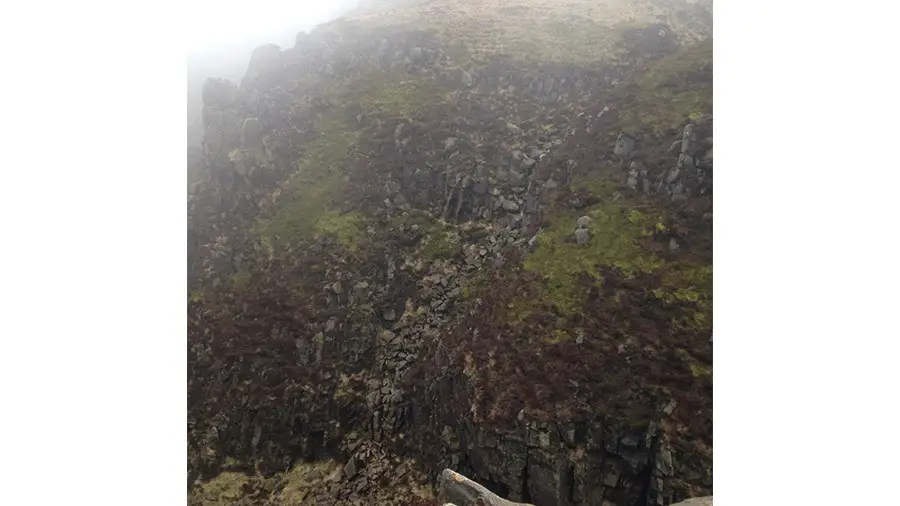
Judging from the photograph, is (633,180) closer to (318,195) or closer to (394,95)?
(318,195)

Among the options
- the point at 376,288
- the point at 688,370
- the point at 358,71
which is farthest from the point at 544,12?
the point at 688,370

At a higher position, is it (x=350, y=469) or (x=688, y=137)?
(x=688, y=137)

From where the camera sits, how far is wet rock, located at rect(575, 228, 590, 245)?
630 inches

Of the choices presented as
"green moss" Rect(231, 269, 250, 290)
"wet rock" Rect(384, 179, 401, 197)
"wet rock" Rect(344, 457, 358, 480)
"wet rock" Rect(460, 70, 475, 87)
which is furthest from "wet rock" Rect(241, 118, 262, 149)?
"wet rock" Rect(344, 457, 358, 480)

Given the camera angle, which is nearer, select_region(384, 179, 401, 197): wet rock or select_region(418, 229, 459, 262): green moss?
select_region(418, 229, 459, 262): green moss

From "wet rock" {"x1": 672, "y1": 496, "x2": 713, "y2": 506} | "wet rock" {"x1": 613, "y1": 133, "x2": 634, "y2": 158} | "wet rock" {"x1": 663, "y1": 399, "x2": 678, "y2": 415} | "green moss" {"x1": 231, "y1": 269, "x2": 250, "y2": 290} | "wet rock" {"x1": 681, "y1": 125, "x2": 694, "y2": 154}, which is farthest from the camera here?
"green moss" {"x1": 231, "y1": 269, "x2": 250, "y2": 290}

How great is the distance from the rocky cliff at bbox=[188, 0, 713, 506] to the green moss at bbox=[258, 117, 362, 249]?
0.45 feet

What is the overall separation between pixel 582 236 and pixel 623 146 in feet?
18.9

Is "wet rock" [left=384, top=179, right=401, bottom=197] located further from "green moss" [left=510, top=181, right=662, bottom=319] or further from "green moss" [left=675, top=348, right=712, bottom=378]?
"green moss" [left=675, top=348, right=712, bottom=378]

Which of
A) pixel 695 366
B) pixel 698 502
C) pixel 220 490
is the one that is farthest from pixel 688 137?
pixel 220 490

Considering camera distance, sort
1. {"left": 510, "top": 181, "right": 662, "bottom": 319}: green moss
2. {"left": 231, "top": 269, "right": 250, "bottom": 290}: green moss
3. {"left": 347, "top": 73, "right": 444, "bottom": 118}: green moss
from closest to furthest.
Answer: {"left": 510, "top": 181, "right": 662, "bottom": 319}: green moss < {"left": 231, "top": 269, "right": 250, "bottom": 290}: green moss < {"left": 347, "top": 73, "right": 444, "bottom": 118}: green moss

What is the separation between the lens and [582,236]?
632 inches

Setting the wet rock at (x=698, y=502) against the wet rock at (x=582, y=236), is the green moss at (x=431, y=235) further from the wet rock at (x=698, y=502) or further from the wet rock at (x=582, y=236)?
the wet rock at (x=698, y=502)
